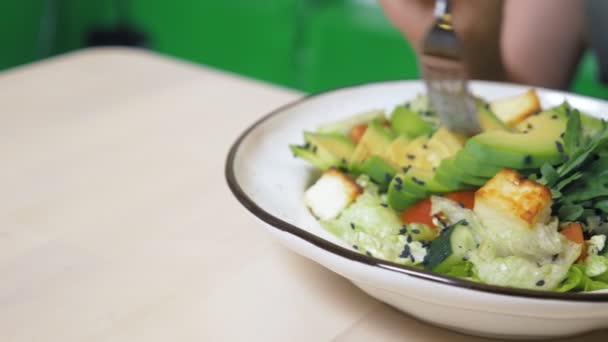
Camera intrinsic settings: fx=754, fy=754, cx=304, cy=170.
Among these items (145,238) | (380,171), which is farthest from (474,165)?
(145,238)

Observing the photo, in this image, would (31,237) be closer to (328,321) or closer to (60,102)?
(328,321)

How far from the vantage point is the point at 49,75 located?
1.47 meters

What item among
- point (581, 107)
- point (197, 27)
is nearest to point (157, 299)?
point (581, 107)

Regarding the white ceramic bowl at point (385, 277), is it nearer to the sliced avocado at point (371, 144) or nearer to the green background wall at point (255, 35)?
the sliced avocado at point (371, 144)

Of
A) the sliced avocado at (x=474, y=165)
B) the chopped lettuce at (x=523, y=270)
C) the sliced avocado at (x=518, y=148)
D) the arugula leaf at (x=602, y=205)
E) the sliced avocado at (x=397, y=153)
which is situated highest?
the sliced avocado at (x=518, y=148)

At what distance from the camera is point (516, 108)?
0.95m

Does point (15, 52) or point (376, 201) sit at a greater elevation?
point (376, 201)

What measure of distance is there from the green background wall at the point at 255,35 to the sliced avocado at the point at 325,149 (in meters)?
1.43

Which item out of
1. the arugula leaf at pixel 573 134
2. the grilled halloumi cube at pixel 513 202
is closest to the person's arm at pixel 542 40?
the arugula leaf at pixel 573 134

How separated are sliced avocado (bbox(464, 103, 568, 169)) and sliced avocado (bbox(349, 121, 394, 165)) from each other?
0.15 meters

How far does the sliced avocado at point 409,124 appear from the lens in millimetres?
916

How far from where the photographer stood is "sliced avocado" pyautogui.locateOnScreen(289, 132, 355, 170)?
88 centimetres

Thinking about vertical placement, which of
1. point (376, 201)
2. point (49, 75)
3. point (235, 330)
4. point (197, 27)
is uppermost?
point (376, 201)

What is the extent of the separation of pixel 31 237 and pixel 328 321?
0.38 m
